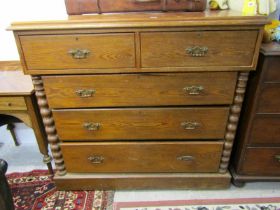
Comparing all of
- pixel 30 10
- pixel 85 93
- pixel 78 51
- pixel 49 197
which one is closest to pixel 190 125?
pixel 85 93

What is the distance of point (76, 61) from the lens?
1.04 meters

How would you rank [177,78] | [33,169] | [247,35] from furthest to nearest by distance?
[33,169]
[177,78]
[247,35]

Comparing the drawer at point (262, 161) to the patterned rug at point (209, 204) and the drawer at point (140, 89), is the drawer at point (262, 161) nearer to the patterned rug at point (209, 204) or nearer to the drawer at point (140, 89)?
the patterned rug at point (209, 204)

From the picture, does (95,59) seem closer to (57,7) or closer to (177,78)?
(177,78)

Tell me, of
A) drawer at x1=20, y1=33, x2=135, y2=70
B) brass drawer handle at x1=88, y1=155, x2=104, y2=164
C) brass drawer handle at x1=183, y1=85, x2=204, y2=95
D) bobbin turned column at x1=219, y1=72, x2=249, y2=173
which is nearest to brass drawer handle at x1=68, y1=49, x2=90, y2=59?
drawer at x1=20, y1=33, x2=135, y2=70

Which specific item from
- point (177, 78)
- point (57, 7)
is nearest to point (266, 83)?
point (177, 78)

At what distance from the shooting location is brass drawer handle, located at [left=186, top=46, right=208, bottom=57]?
39.4 inches

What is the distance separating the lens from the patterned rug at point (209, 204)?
1.33 metres

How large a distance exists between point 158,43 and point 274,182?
4.01 ft

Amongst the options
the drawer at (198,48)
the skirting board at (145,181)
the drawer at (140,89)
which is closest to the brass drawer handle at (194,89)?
the drawer at (140,89)

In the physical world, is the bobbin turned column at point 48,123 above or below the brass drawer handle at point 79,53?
below

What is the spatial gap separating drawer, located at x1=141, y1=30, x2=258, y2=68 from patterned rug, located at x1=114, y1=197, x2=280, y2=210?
0.84 meters

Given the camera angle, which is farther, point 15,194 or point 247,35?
point 15,194

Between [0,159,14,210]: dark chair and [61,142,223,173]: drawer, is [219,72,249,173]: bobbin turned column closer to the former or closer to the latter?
[61,142,223,173]: drawer
